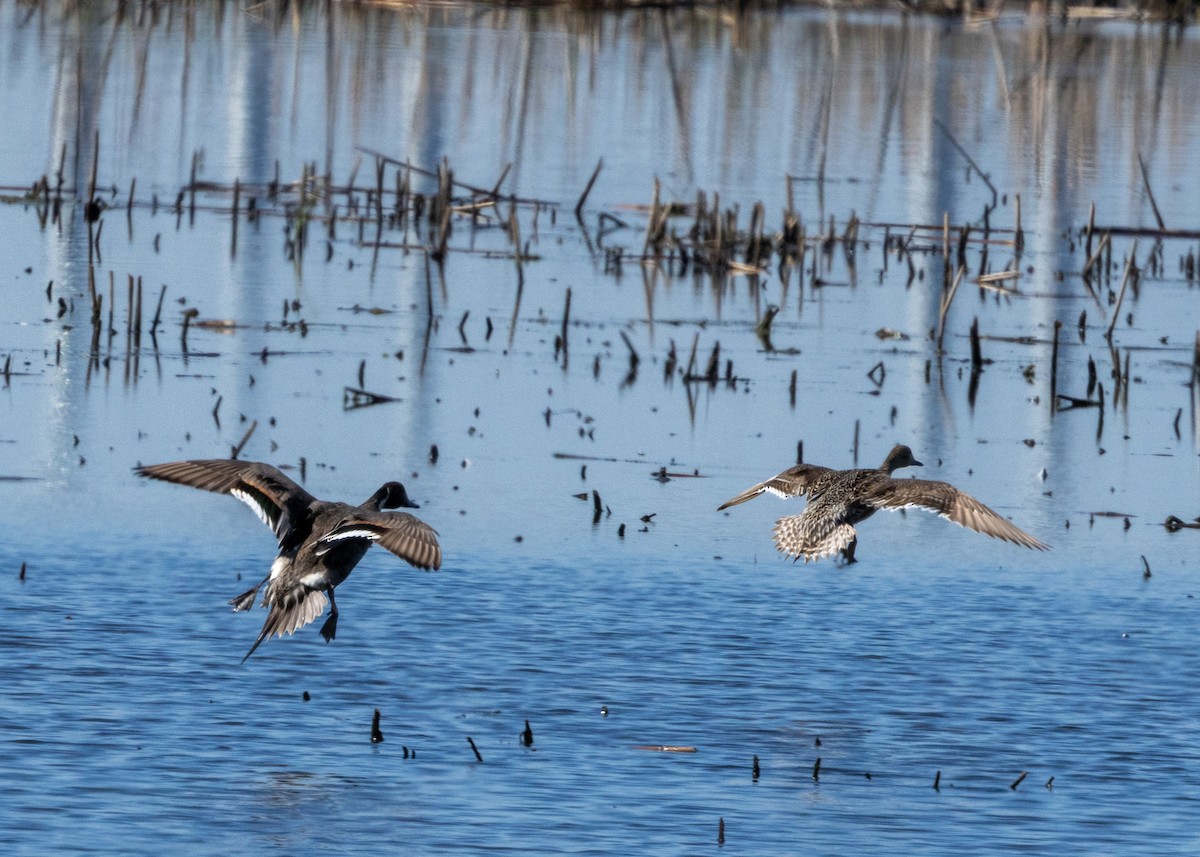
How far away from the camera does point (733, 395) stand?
48.1ft

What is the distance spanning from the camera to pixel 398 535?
7348 mm

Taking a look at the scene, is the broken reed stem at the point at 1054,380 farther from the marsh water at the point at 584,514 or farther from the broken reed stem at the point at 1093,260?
the broken reed stem at the point at 1093,260

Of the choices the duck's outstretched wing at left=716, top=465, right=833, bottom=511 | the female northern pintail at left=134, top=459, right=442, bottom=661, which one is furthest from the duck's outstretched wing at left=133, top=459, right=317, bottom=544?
the duck's outstretched wing at left=716, top=465, right=833, bottom=511

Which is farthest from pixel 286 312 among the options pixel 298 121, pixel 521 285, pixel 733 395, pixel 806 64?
pixel 806 64

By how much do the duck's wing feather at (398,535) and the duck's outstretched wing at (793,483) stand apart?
2.54m

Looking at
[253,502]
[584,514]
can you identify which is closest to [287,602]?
[253,502]

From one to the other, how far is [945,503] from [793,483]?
901mm

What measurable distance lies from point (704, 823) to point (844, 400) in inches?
313

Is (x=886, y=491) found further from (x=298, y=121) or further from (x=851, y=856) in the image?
(x=298, y=121)

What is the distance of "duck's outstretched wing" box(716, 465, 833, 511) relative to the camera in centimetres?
985

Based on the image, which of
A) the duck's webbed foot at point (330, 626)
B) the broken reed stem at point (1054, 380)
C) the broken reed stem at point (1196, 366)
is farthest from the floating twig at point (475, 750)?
the broken reed stem at point (1196, 366)

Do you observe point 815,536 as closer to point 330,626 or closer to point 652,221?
point 330,626

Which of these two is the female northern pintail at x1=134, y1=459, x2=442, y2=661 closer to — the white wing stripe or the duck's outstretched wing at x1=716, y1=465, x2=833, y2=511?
the white wing stripe

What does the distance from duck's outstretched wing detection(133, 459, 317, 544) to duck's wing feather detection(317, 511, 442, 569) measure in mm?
297
